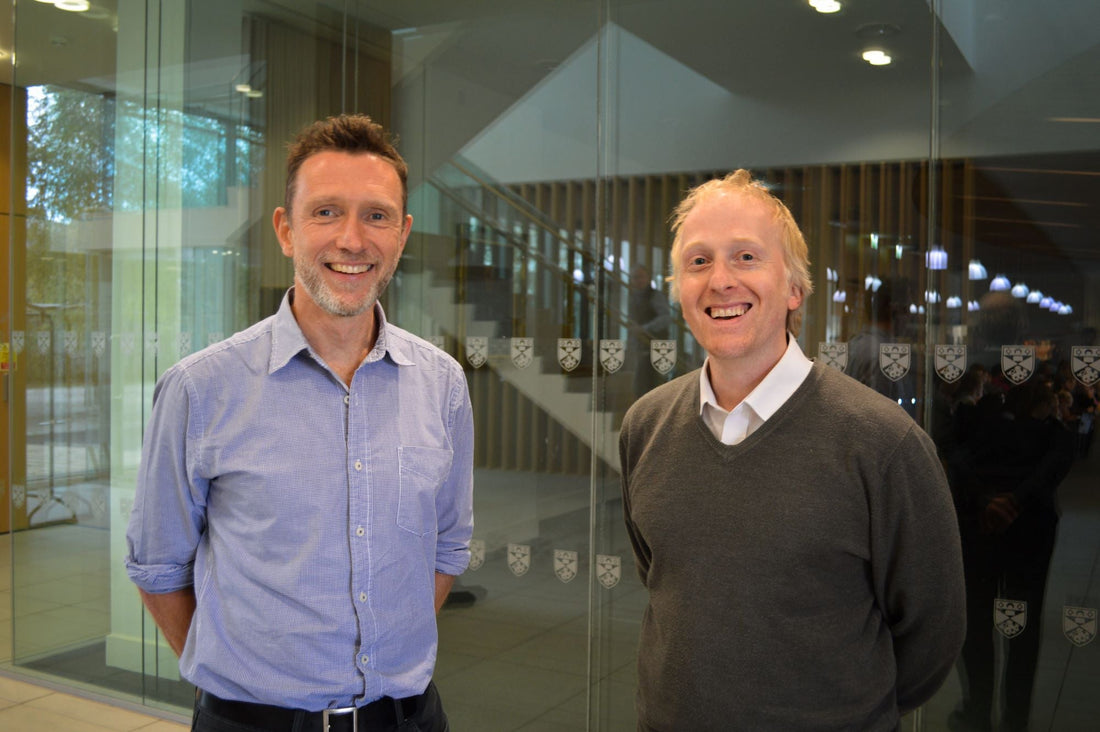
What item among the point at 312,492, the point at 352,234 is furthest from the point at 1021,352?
the point at 312,492

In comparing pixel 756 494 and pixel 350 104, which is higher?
pixel 350 104

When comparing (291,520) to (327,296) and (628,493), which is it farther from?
(628,493)

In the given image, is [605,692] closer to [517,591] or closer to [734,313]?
[517,591]

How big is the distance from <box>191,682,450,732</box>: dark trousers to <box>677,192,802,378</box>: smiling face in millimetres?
909

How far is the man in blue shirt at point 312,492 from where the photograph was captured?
1839 millimetres

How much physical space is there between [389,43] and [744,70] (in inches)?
67.5

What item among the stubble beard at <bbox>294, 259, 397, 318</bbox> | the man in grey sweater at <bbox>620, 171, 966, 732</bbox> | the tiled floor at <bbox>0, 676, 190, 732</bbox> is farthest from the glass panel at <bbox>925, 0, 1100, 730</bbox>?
the tiled floor at <bbox>0, 676, 190, 732</bbox>

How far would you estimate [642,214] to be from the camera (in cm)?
396

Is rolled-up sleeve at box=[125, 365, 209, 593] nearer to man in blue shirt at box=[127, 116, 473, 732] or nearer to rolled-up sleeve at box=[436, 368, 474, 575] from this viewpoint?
man in blue shirt at box=[127, 116, 473, 732]

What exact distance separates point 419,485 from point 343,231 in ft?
1.75

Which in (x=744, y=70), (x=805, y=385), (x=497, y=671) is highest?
(x=744, y=70)

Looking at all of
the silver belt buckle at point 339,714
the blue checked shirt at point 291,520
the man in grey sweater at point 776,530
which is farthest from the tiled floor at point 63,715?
the man in grey sweater at point 776,530

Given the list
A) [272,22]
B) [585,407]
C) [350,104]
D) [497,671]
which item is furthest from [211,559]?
[272,22]

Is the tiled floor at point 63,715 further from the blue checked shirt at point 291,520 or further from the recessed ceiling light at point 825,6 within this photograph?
the recessed ceiling light at point 825,6
